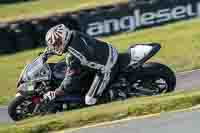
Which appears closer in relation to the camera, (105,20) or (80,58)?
(80,58)

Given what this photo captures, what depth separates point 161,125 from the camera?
8.28m

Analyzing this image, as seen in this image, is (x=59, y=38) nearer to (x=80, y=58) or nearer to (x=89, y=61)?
(x=80, y=58)

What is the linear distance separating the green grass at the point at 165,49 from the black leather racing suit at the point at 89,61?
15.0ft

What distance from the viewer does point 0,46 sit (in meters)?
20.9

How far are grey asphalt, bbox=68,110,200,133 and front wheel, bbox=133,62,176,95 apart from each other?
2223mm

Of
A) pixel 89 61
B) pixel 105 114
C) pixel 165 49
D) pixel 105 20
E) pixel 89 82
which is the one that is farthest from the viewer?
pixel 105 20

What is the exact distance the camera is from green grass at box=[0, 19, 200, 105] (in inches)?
647

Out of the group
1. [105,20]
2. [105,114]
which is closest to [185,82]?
[105,114]

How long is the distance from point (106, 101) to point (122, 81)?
1.85 ft

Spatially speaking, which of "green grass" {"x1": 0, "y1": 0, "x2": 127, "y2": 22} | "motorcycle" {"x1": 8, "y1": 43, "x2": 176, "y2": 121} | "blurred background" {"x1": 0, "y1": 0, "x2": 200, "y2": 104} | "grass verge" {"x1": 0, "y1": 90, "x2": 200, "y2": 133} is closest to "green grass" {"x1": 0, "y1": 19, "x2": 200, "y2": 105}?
"blurred background" {"x1": 0, "y1": 0, "x2": 200, "y2": 104}

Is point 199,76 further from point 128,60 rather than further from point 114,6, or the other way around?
point 114,6

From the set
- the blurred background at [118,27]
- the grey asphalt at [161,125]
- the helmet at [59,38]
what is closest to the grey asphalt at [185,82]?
the helmet at [59,38]

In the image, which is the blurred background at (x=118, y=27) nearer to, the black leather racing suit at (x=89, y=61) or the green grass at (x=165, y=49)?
the green grass at (x=165, y=49)

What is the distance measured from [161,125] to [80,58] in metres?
3.00
